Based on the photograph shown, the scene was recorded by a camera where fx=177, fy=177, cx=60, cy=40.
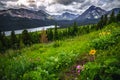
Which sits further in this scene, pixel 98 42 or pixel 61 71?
pixel 98 42

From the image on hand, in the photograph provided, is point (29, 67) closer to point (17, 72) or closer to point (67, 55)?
point (17, 72)

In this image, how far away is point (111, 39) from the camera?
7996mm

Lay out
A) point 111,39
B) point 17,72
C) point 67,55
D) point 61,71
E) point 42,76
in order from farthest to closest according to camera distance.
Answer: point 111,39 → point 67,55 → point 61,71 → point 17,72 → point 42,76

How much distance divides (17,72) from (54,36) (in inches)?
2398

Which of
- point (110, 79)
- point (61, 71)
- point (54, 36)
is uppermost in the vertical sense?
point (110, 79)

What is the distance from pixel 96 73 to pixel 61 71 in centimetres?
225

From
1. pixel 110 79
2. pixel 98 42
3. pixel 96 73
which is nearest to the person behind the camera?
pixel 110 79

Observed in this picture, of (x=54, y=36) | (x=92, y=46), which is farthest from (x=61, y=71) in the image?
(x=54, y=36)

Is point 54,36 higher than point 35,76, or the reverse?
point 35,76

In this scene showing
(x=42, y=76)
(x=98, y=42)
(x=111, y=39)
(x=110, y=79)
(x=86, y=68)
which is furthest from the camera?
(x=98, y=42)

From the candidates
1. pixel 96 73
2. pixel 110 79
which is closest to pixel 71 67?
pixel 96 73

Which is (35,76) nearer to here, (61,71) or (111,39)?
(61,71)

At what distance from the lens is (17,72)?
5.77 m

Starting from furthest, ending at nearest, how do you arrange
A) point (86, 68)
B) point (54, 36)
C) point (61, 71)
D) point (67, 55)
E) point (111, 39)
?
point (54, 36) < point (111, 39) < point (67, 55) < point (61, 71) < point (86, 68)
